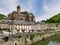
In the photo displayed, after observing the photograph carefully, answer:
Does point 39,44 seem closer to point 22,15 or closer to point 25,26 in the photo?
point 25,26

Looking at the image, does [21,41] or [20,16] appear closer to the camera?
[21,41]

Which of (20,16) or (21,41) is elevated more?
(20,16)

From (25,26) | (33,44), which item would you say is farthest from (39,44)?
(25,26)

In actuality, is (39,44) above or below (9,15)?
below

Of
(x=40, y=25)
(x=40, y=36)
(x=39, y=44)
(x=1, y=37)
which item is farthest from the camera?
(x=40, y=25)

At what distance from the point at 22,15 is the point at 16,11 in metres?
2.85

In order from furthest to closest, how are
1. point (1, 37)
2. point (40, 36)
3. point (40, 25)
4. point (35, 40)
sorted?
point (40, 25)
point (40, 36)
point (35, 40)
point (1, 37)

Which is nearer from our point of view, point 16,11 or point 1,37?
point 1,37

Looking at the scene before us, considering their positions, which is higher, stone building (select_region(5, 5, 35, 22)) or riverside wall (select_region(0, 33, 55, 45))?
stone building (select_region(5, 5, 35, 22))

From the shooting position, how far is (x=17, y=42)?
133ft

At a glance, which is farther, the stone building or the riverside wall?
the stone building

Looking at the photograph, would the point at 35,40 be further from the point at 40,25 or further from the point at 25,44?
the point at 40,25

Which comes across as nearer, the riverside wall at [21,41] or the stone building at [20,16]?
the riverside wall at [21,41]

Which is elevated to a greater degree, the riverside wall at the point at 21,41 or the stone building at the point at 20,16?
the stone building at the point at 20,16
